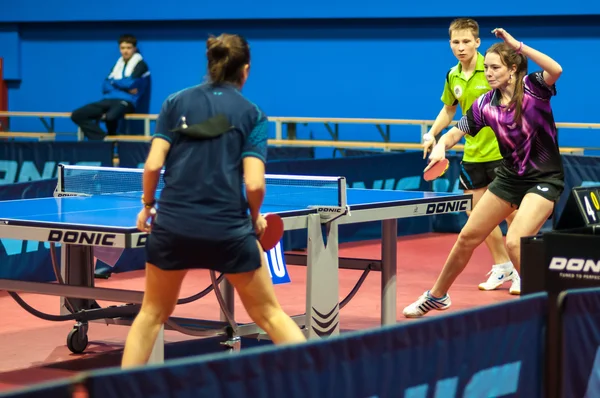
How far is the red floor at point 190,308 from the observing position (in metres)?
5.72

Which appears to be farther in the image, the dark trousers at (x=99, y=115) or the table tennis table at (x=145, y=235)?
the dark trousers at (x=99, y=115)

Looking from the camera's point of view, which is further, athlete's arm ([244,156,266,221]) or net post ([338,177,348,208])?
net post ([338,177,348,208])

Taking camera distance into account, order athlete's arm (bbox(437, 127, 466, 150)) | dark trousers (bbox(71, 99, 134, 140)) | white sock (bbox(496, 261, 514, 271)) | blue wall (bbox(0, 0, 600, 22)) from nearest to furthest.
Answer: athlete's arm (bbox(437, 127, 466, 150)), white sock (bbox(496, 261, 514, 271)), blue wall (bbox(0, 0, 600, 22)), dark trousers (bbox(71, 99, 134, 140))

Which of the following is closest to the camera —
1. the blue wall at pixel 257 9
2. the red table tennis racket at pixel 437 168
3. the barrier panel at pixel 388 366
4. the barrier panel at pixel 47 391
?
the barrier panel at pixel 47 391

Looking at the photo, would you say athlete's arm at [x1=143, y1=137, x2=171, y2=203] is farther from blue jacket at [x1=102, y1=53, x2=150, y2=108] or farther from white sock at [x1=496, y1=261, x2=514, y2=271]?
blue jacket at [x1=102, y1=53, x2=150, y2=108]

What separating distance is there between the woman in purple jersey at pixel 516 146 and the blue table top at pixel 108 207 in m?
0.32

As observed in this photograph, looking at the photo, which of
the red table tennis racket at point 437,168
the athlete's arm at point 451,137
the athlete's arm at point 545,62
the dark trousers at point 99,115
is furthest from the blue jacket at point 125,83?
the athlete's arm at point 545,62

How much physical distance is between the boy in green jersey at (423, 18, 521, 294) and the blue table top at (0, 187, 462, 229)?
1.41 metres

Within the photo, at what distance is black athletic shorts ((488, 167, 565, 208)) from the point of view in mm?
6051

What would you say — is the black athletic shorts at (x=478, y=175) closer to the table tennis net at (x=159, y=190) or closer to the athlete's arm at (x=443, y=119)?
the athlete's arm at (x=443, y=119)

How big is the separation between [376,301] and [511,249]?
5.17ft

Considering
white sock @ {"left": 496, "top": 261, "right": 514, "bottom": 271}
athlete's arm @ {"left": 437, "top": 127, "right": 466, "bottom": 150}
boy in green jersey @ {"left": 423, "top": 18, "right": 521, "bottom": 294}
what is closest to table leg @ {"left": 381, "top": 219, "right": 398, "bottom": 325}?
athlete's arm @ {"left": 437, "top": 127, "right": 466, "bottom": 150}

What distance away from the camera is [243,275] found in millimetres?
4254

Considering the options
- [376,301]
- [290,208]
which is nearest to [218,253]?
[290,208]
